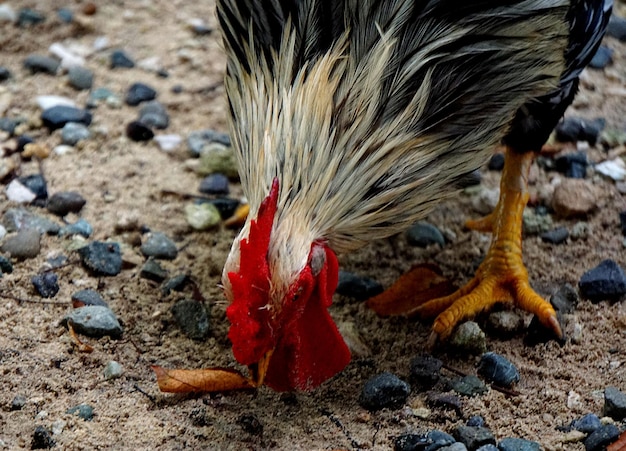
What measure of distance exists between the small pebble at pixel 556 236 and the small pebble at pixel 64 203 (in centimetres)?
217

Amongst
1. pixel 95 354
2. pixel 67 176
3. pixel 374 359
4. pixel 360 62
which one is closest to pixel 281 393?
pixel 374 359

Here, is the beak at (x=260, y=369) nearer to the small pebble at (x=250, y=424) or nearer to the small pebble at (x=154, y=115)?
the small pebble at (x=250, y=424)

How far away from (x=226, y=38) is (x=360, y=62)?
65 centimetres

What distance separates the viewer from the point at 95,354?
3.07 m

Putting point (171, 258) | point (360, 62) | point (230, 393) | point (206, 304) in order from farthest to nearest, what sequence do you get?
point (171, 258) → point (206, 304) → point (230, 393) → point (360, 62)

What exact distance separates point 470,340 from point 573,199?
1.17 metres

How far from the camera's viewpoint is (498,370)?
3031mm

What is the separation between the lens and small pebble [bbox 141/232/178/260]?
3662 millimetres

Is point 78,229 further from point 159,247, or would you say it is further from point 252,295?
point 252,295

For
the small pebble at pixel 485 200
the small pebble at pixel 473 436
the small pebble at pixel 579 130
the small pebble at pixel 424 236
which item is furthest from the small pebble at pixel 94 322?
the small pebble at pixel 579 130

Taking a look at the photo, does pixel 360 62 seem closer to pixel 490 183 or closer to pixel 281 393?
pixel 281 393

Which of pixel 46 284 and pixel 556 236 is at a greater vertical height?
pixel 556 236

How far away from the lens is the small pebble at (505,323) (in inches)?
130

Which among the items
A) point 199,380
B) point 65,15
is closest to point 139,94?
point 65,15
